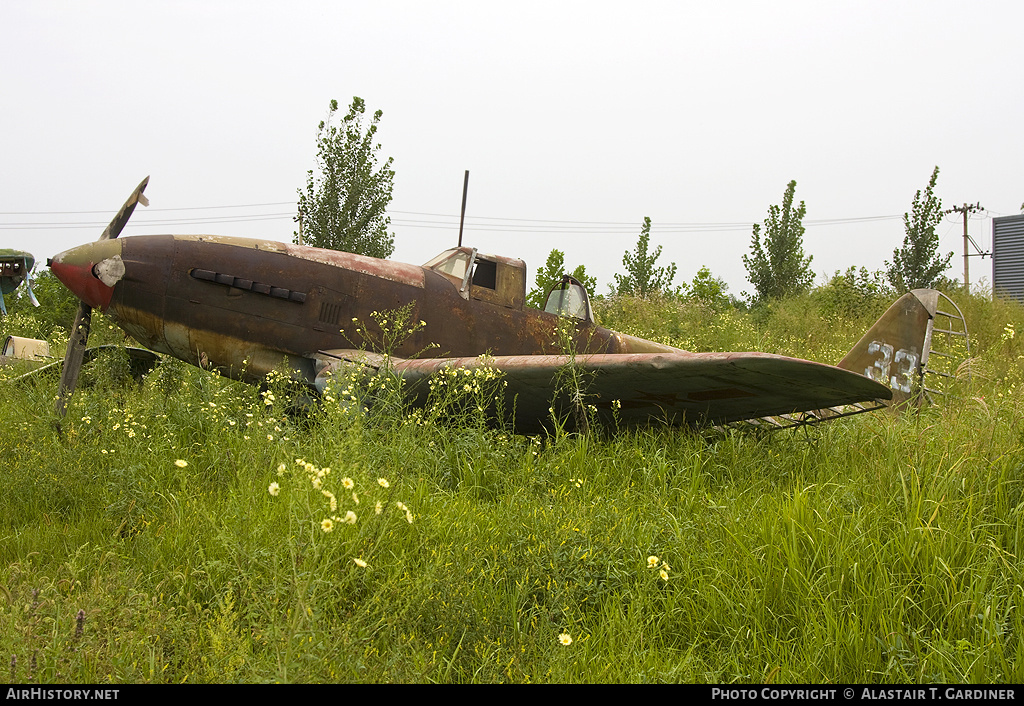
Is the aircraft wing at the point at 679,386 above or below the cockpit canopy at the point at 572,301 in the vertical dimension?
A: below

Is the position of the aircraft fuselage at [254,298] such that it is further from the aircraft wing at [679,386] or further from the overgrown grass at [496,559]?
the overgrown grass at [496,559]

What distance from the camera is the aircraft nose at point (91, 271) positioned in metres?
5.07

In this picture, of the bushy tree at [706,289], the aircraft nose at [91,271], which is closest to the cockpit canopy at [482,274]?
the aircraft nose at [91,271]

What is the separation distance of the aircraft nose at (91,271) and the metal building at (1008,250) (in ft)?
125

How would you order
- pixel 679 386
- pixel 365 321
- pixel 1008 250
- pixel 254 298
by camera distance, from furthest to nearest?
pixel 1008 250 < pixel 365 321 < pixel 254 298 < pixel 679 386

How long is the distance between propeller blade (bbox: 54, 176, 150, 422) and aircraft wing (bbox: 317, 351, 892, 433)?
8.59 feet

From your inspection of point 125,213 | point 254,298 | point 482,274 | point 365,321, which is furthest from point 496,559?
point 125,213

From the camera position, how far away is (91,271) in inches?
200

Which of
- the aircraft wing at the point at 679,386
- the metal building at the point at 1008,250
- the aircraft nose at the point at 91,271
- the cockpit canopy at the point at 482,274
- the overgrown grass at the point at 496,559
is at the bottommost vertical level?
the overgrown grass at the point at 496,559

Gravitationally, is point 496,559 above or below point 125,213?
below

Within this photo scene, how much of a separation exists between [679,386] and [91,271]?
476cm

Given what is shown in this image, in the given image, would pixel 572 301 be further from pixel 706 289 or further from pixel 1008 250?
pixel 1008 250
